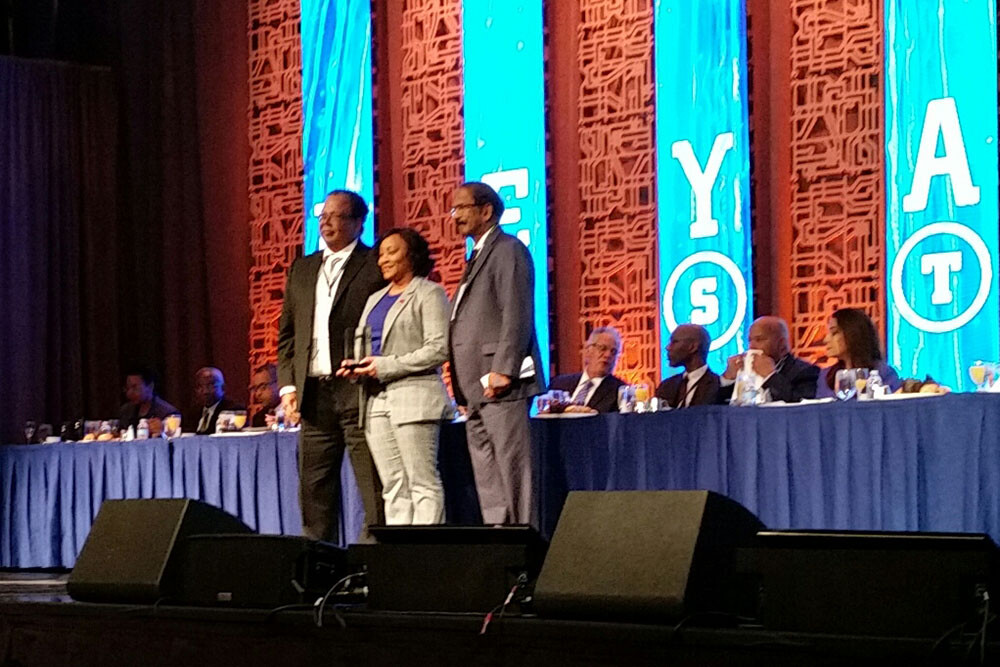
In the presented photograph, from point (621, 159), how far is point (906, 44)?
1635 millimetres

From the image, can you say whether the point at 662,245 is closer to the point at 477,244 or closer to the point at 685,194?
the point at 685,194

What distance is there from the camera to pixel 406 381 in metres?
4.88

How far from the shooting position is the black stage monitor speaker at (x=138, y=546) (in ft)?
11.3

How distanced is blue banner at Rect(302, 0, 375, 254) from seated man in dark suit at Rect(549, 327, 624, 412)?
2.66 m

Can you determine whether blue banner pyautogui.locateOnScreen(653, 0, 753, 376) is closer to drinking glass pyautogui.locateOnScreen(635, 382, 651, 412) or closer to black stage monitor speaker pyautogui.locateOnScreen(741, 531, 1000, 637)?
drinking glass pyautogui.locateOnScreen(635, 382, 651, 412)

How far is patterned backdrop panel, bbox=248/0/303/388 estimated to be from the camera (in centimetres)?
921

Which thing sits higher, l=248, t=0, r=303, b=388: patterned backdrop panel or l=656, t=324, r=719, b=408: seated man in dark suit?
l=248, t=0, r=303, b=388: patterned backdrop panel

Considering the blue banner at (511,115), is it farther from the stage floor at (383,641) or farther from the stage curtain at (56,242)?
the stage floor at (383,641)

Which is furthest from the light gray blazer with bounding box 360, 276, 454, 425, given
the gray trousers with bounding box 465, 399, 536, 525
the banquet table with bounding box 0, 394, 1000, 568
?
the banquet table with bounding box 0, 394, 1000, 568

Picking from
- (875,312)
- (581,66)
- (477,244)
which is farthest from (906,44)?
(477,244)

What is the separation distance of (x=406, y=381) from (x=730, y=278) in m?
2.76

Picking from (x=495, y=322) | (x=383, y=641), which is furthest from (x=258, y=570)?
(x=495, y=322)

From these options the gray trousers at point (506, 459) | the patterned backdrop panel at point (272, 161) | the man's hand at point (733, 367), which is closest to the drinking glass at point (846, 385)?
the gray trousers at point (506, 459)

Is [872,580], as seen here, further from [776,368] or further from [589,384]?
[589,384]
